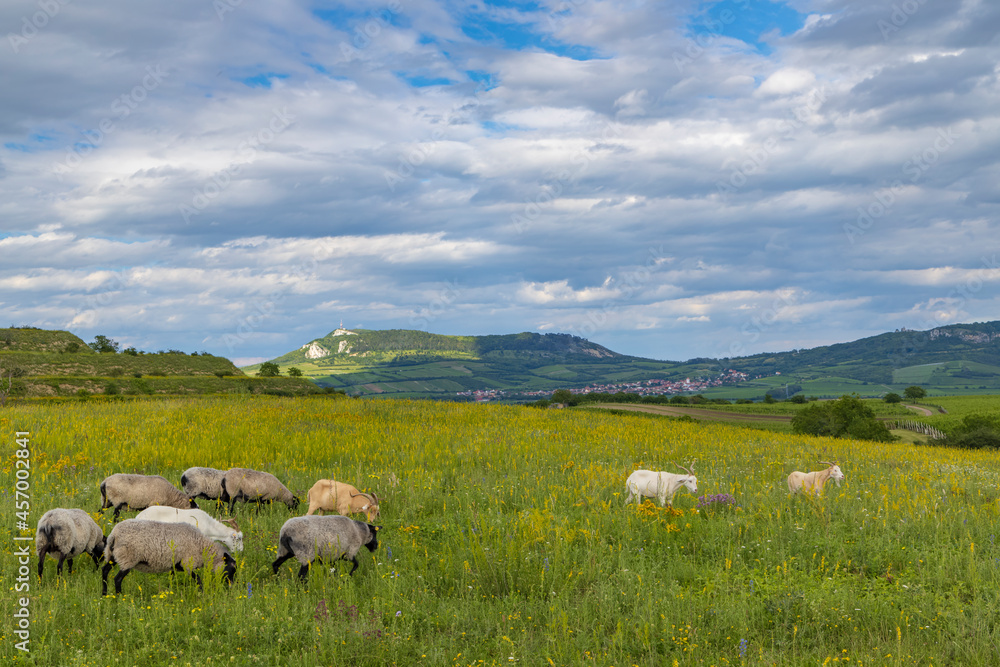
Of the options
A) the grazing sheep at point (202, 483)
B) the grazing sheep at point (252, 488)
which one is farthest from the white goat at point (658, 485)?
the grazing sheep at point (202, 483)

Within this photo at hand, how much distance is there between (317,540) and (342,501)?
2.46m

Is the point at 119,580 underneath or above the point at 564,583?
above

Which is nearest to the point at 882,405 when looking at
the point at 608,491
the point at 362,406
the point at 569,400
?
the point at 569,400

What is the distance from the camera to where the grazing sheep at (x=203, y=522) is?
7336 mm

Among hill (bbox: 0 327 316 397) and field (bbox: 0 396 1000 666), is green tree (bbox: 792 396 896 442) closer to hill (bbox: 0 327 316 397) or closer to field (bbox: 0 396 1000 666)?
field (bbox: 0 396 1000 666)

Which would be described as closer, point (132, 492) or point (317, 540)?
point (317, 540)

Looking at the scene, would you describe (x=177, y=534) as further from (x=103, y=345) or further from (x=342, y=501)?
(x=103, y=345)

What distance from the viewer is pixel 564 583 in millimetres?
6742

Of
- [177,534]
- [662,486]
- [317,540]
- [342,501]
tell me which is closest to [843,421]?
[662,486]

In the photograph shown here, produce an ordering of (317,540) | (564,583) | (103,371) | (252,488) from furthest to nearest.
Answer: (103,371) < (252,488) < (317,540) < (564,583)

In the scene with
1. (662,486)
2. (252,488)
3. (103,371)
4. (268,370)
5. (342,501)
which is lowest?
(662,486)

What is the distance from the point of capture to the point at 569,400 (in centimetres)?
9844

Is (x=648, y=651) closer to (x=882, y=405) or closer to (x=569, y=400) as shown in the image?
(x=569, y=400)

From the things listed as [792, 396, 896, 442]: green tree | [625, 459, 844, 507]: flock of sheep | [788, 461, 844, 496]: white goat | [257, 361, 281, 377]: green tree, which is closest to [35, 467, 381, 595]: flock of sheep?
[625, 459, 844, 507]: flock of sheep
